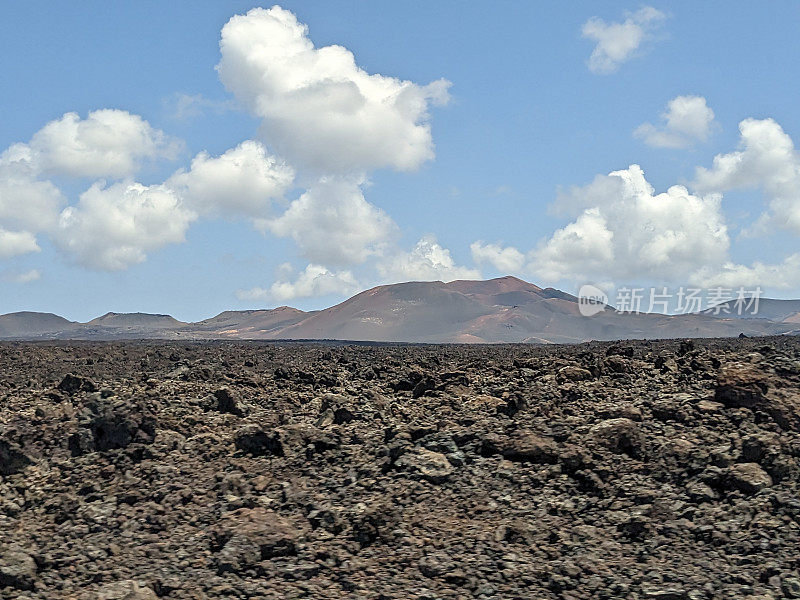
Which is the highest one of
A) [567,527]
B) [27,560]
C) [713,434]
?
[713,434]

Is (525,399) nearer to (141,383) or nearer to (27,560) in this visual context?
(27,560)

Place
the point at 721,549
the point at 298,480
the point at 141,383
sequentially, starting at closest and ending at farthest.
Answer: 1. the point at 721,549
2. the point at 298,480
3. the point at 141,383

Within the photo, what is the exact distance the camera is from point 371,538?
445 inches

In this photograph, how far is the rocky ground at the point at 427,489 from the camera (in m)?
10.2

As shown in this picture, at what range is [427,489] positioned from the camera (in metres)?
12.4

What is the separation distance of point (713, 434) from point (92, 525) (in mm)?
10876

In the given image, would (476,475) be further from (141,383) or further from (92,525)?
(141,383)

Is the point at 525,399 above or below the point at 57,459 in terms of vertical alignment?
above

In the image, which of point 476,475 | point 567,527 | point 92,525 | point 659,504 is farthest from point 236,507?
point 659,504

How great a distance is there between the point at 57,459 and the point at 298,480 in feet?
17.2

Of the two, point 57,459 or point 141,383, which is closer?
point 57,459

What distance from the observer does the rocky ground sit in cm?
1024

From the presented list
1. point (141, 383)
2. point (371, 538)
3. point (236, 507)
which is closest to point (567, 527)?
point (371, 538)

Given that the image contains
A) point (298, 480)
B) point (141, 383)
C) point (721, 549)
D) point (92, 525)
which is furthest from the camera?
point (141, 383)
